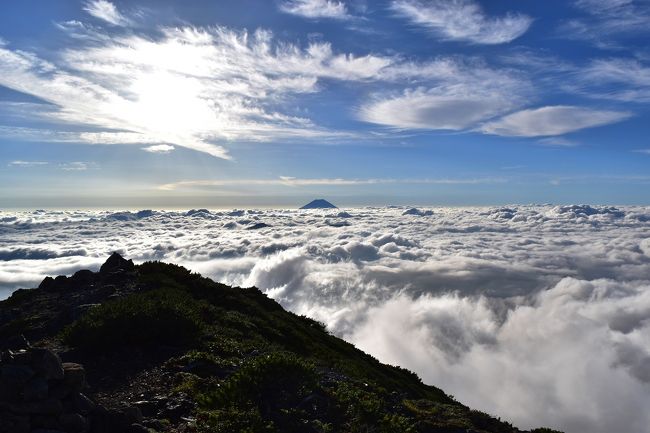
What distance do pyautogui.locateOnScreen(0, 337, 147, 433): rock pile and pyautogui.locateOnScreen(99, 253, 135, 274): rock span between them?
96.3 feet

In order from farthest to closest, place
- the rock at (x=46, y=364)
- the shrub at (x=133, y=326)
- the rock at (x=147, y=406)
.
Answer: the shrub at (x=133, y=326)
the rock at (x=147, y=406)
the rock at (x=46, y=364)

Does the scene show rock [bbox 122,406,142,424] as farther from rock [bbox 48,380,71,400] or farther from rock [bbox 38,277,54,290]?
rock [bbox 38,277,54,290]

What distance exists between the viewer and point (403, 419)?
13062 mm

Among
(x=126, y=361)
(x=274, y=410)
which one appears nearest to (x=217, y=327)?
(x=126, y=361)

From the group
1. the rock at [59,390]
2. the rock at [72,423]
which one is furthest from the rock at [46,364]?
the rock at [72,423]

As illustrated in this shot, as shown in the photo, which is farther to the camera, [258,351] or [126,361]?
[258,351]

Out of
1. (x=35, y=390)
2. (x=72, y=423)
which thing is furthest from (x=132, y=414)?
(x=35, y=390)

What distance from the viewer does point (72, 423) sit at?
9359 millimetres

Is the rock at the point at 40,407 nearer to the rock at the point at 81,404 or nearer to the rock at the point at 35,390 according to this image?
the rock at the point at 35,390

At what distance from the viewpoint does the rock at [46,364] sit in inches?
380

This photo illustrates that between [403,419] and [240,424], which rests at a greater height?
[240,424]

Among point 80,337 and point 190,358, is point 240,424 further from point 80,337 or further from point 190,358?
point 80,337

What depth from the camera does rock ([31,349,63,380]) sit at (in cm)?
966

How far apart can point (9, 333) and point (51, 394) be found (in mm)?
18894
